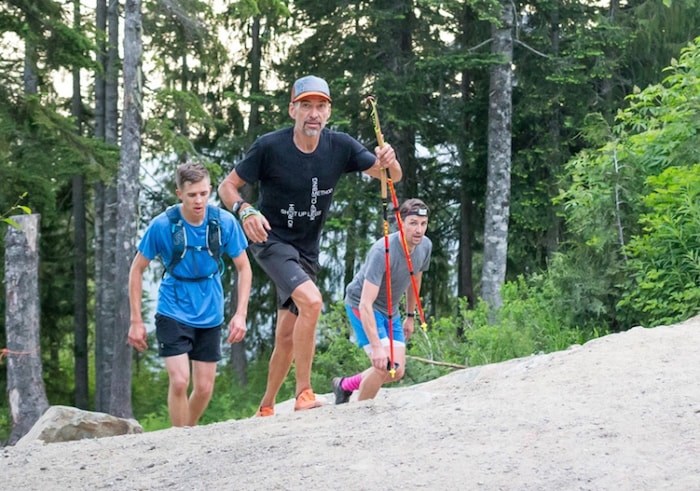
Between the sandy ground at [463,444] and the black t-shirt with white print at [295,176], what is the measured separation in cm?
128

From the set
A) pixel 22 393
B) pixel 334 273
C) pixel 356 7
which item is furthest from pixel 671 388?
pixel 334 273

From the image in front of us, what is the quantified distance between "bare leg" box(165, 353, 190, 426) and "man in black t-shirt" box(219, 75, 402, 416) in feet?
2.56

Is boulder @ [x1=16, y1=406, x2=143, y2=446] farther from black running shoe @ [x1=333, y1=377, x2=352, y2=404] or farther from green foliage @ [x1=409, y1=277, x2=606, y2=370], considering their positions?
green foliage @ [x1=409, y1=277, x2=606, y2=370]

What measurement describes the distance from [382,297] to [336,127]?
15.3 metres

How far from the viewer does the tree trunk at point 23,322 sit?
15602 mm

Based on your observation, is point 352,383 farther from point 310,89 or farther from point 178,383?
point 310,89

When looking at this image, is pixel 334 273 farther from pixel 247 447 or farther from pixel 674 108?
pixel 247 447

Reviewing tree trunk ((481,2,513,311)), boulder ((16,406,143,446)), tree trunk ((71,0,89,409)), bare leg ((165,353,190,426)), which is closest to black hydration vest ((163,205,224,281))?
bare leg ((165,353,190,426))

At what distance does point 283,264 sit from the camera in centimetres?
779

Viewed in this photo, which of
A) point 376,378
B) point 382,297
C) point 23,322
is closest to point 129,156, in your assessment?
point 23,322

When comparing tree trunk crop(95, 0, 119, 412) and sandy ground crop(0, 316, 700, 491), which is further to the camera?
tree trunk crop(95, 0, 119, 412)

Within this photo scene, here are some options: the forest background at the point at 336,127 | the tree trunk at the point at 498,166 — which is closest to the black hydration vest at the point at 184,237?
the forest background at the point at 336,127

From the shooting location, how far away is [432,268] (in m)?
29.0

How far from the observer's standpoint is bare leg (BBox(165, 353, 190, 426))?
784 centimetres
